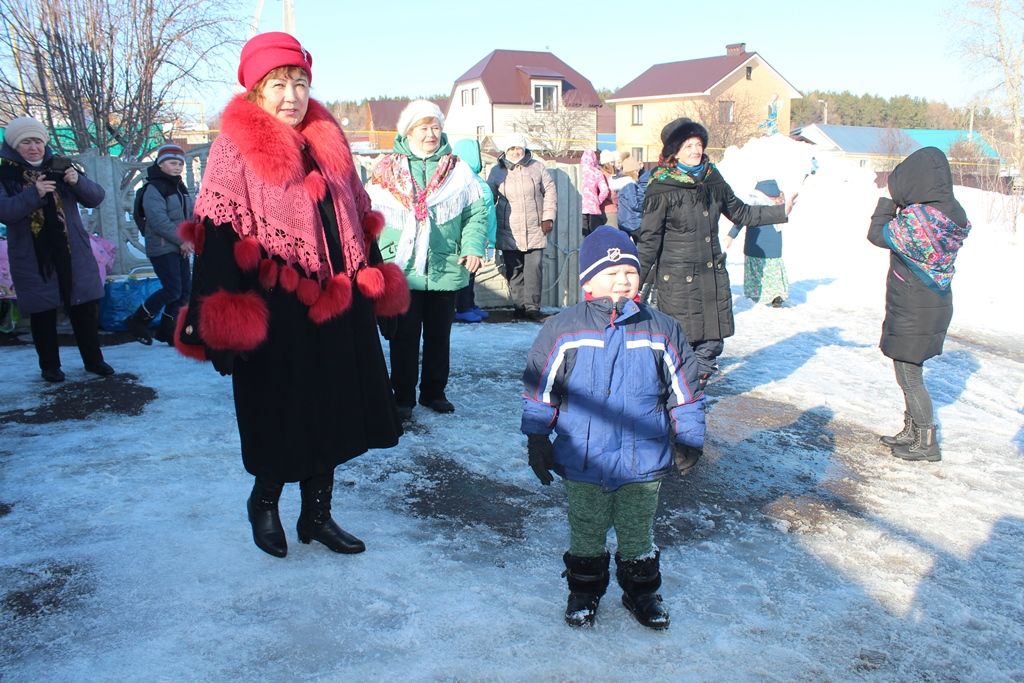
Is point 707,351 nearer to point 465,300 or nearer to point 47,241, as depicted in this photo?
point 465,300

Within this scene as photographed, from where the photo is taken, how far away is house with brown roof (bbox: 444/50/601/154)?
4744 centimetres

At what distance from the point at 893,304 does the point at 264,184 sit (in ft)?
12.3

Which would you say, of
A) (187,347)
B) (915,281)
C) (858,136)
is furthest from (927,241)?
(858,136)

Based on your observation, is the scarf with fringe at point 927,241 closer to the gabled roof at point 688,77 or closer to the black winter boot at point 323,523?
the black winter boot at point 323,523

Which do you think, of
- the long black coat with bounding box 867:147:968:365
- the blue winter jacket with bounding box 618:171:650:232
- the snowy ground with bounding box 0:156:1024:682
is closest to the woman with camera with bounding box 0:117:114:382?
the snowy ground with bounding box 0:156:1024:682

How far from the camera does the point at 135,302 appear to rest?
25.6 ft

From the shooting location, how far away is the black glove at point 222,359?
2.84 metres

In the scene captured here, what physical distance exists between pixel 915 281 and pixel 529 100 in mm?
50890

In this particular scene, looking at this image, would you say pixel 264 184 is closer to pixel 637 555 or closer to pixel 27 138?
pixel 637 555

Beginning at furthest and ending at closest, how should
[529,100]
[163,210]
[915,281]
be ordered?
[529,100]
[163,210]
[915,281]

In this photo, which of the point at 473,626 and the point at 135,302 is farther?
the point at 135,302

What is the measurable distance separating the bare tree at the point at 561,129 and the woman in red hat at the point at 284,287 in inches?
1693

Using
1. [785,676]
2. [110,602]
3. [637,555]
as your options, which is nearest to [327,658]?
[110,602]

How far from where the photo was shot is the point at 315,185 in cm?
306
